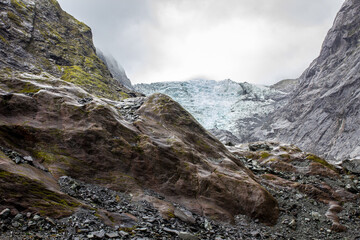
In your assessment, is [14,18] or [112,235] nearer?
[112,235]

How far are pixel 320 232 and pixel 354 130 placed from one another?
112m

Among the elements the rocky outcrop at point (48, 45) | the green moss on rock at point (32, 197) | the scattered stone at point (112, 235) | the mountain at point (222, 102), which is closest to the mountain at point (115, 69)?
the mountain at point (222, 102)

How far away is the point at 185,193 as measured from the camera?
1591 cm

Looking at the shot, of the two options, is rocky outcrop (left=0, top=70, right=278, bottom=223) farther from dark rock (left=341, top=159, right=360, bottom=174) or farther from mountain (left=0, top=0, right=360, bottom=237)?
dark rock (left=341, top=159, right=360, bottom=174)

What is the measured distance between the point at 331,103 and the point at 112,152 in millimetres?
148849

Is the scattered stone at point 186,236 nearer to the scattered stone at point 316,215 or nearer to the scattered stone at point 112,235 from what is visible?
the scattered stone at point 112,235

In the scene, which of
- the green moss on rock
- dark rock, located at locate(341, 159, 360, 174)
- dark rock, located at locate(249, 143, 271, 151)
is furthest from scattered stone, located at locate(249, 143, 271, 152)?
the green moss on rock

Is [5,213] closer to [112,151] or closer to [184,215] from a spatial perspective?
[112,151]

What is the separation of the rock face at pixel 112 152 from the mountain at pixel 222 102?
139663 mm

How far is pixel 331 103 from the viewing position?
437ft

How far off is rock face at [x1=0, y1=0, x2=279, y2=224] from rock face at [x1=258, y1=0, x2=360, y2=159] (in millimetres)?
93367

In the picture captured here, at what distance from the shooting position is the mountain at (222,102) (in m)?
167

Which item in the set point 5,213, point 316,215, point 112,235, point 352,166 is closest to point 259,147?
point 352,166

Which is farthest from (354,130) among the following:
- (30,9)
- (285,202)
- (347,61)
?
(30,9)
